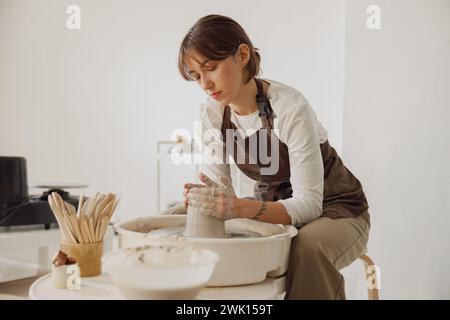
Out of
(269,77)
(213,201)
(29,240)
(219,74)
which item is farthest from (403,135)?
(29,240)

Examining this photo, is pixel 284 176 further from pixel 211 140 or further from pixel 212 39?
pixel 212 39

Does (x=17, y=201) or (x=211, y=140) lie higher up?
(x=211, y=140)

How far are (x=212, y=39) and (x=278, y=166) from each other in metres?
0.35

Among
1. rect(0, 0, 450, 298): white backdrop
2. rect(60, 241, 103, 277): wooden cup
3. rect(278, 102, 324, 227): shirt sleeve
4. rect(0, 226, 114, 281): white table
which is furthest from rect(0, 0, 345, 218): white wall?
rect(60, 241, 103, 277): wooden cup

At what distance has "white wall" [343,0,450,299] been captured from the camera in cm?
156

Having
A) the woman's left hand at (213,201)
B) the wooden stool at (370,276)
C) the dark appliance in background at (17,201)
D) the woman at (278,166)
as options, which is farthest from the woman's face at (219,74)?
the dark appliance in background at (17,201)

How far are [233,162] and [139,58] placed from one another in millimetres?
1735

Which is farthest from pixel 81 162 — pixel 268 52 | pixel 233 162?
pixel 233 162

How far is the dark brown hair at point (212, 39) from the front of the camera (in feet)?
3.03

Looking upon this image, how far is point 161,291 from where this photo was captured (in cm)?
57

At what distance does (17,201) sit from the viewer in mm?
1533

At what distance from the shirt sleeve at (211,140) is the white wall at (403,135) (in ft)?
2.74

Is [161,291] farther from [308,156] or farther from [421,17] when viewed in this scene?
[421,17]

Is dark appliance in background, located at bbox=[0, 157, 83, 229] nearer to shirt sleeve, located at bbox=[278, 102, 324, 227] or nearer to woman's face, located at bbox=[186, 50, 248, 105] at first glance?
woman's face, located at bbox=[186, 50, 248, 105]
